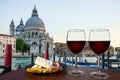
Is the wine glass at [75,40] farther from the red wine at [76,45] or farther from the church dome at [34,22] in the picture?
the church dome at [34,22]

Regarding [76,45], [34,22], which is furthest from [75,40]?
[34,22]

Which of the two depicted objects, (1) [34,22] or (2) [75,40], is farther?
(1) [34,22]

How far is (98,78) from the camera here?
2.18ft

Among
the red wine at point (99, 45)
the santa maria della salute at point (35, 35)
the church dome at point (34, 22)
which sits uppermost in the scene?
the church dome at point (34, 22)

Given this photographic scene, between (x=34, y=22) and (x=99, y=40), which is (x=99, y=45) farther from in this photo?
(x=34, y=22)

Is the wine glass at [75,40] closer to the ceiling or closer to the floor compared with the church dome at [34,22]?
closer to the floor

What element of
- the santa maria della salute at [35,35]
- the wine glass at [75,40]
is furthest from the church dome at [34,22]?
the wine glass at [75,40]

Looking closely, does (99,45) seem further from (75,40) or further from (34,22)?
(34,22)

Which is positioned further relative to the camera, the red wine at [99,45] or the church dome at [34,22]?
the church dome at [34,22]

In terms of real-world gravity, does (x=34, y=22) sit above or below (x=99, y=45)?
above

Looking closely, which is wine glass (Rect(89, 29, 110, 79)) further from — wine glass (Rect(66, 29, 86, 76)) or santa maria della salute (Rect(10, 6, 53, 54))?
santa maria della salute (Rect(10, 6, 53, 54))

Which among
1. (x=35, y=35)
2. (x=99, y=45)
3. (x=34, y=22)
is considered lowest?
(x=99, y=45)

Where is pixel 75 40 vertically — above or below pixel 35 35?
below

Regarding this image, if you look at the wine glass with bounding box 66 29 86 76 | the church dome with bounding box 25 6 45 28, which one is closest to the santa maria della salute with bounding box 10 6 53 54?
the church dome with bounding box 25 6 45 28
